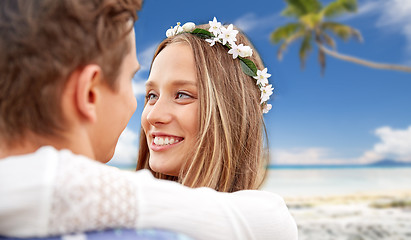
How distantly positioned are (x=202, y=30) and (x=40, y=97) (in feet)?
5.70

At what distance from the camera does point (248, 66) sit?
2.65 meters

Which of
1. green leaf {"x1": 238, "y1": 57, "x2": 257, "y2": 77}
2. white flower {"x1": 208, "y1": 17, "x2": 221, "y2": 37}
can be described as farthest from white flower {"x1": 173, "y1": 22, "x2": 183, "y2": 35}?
green leaf {"x1": 238, "y1": 57, "x2": 257, "y2": 77}

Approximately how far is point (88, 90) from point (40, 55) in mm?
146

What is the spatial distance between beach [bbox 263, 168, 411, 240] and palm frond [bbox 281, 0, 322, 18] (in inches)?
472

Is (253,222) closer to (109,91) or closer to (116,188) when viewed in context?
(116,188)

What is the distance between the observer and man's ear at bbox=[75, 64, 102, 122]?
3.52 ft

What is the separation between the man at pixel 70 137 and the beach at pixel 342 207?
19.6 ft

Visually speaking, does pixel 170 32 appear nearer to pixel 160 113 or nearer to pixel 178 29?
pixel 178 29

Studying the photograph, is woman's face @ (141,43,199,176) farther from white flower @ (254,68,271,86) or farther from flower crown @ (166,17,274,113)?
white flower @ (254,68,271,86)

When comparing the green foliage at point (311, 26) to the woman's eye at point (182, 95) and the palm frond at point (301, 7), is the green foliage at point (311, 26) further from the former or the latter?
the woman's eye at point (182, 95)

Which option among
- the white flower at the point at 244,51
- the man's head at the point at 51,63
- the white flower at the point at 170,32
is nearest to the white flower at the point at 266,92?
the white flower at the point at 244,51

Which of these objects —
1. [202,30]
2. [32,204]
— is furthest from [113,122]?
[202,30]

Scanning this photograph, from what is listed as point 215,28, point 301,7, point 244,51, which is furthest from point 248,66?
point 301,7

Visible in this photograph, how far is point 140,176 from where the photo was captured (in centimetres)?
106
